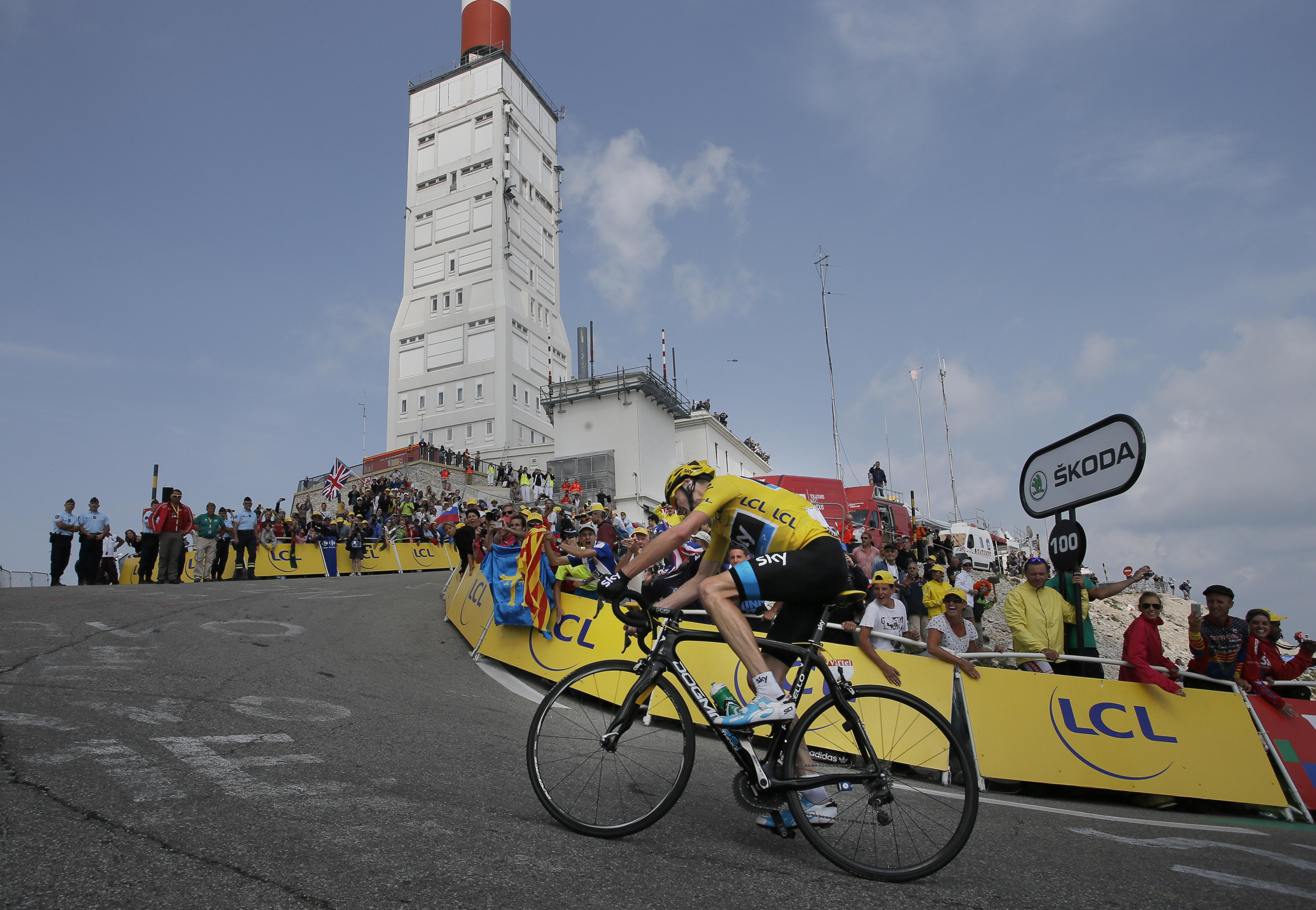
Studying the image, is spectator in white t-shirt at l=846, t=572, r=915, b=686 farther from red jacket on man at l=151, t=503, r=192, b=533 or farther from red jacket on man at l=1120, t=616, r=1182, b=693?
red jacket on man at l=151, t=503, r=192, b=533

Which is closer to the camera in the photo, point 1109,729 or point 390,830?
point 390,830

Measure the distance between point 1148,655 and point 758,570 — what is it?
16.5 feet

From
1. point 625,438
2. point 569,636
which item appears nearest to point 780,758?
point 569,636

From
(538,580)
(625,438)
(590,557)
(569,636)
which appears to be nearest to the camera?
(569,636)

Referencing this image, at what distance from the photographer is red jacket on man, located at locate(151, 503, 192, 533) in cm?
1614

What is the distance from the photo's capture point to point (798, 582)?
3742 mm

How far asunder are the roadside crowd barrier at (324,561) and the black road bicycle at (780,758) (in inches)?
743

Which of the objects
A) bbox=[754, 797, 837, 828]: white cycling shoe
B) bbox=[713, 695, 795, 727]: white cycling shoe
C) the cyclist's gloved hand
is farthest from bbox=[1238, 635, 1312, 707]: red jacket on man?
the cyclist's gloved hand

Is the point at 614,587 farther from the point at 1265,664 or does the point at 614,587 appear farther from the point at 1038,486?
the point at 1265,664

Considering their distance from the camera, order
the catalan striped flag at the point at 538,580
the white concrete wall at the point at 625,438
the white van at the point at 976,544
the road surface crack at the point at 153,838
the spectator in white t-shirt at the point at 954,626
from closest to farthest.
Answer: the road surface crack at the point at 153,838 < the spectator in white t-shirt at the point at 954,626 < the catalan striped flag at the point at 538,580 < the white van at the point at 976,544 < the white concrete wall at the point at 625,438

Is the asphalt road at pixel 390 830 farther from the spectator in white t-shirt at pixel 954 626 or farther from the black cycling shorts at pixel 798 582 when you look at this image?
the spectator in white t-shirt at pixel 954 626

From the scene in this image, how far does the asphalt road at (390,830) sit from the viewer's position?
278cm

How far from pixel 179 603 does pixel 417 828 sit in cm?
1067

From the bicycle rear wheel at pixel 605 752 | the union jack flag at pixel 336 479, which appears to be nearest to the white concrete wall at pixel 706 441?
the union jack flag at pixel 336 479
